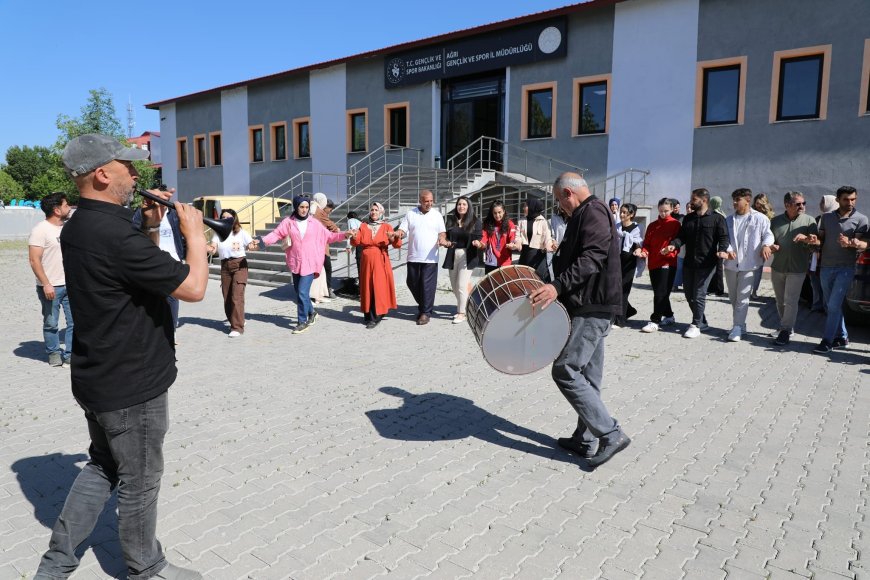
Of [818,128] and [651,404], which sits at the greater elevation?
[818,128]

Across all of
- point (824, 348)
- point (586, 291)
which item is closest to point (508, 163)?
point (824, 348)

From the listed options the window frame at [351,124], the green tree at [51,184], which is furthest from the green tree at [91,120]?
the window frame at [351,124]

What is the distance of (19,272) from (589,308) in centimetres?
1821

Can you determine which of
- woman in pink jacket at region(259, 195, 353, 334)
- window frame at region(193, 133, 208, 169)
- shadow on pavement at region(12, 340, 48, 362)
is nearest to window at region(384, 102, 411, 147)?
window frame at region(193, 133, 208, 169)

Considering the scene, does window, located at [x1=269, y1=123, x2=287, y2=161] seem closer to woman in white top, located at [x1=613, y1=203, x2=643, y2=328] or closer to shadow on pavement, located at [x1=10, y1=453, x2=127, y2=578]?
woman in white top, located at [x1=613, y1=203, x2=643, y2=328]

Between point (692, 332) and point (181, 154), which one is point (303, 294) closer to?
point (692, 332)

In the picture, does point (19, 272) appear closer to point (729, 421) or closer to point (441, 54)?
point (441, 54)

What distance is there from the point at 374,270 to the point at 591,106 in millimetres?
10402

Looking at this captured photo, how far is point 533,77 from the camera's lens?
17.7 m

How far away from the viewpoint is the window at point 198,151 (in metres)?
29.1

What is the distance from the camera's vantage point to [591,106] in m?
16.8

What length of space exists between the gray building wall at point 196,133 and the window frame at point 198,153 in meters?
0.11

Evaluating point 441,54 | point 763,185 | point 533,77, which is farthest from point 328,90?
point 763,185

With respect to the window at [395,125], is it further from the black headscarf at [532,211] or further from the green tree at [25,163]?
the green tree at [25,163]
